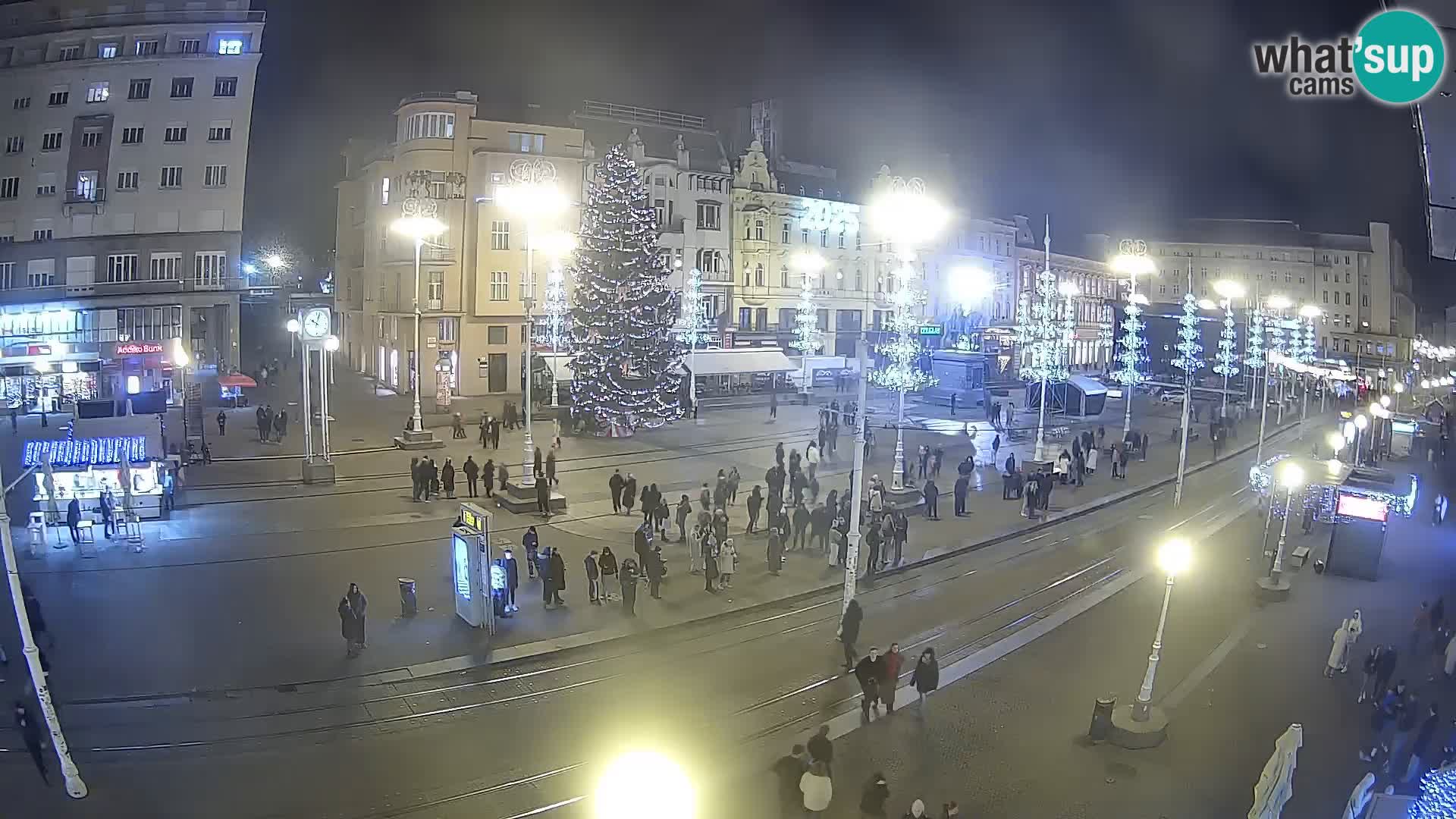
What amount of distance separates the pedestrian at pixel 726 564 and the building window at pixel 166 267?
30912 millimetres

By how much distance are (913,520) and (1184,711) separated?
36.6ft

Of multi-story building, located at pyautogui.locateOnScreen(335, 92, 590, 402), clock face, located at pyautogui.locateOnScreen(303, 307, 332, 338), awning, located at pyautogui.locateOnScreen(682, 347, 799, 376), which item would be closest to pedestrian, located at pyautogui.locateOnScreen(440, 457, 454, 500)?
clock face, located at pyautogui.locateOnScreen(303, 307, 332, 338)

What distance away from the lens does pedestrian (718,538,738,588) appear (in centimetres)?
1705

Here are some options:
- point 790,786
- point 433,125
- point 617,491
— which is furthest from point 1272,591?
point 433,125

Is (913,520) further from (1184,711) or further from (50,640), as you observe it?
(50,640)

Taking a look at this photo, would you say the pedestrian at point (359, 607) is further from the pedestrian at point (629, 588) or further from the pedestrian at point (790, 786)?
the pedestrian at point (790, 786)

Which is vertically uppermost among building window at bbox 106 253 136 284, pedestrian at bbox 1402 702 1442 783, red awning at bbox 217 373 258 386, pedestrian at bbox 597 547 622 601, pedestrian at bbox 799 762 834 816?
building window at bbox 106 253 136 284

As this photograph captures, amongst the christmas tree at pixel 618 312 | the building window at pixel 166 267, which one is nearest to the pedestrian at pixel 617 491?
the christmas tree at pixel 618 312

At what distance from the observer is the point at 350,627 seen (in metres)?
13.1

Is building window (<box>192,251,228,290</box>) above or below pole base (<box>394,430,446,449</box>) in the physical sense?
above

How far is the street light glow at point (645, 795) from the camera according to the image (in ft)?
16.3

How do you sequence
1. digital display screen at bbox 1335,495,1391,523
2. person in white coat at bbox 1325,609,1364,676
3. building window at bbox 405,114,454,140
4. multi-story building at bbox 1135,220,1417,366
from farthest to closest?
1. multi-story building at bbox 1135,220,1417,366
2. building window at bbox 405,114,454,140
3. digital display screen at bbox 1335,495,1391,523
4. person in white coat at bbox 1325,609,1364,676

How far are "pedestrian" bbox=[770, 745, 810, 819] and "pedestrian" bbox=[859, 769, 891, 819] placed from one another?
0.64 metres

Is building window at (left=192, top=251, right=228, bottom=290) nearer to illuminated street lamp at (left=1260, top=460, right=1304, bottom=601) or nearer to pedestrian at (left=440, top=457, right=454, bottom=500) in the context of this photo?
pedestrian at (left=440, top=457, right=454, bottom=500)
